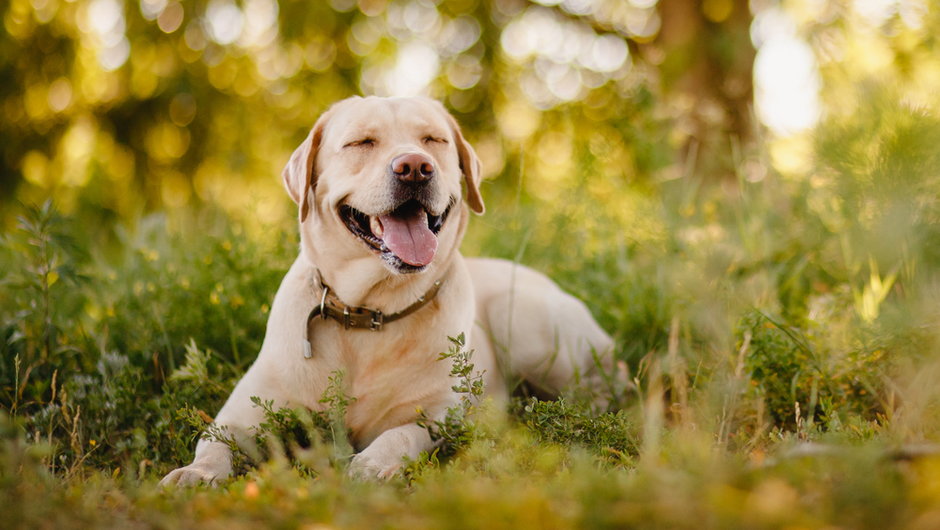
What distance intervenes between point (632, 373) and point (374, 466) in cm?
177

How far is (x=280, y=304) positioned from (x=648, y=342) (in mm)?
1897

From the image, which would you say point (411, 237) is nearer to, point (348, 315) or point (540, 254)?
point (348, 315)

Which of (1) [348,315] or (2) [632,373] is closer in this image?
(1) [348,315]

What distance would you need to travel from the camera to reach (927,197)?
257cm

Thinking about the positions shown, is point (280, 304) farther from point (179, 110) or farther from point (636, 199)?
point (179, 110)

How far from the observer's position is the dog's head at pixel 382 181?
9.02 ft

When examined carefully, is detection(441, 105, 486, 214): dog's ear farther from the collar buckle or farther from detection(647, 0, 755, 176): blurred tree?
detection(647, 0, 755, 176): blurred tree

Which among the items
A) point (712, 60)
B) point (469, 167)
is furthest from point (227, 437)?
point (712, 60)

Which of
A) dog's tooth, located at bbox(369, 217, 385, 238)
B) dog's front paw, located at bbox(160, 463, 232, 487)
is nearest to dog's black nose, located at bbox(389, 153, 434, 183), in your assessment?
dog's tooth, located at bbox(369, 217, 385, 238)

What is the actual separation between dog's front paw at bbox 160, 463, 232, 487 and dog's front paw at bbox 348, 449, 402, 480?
429 mm

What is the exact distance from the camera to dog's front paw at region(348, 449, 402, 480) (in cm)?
218

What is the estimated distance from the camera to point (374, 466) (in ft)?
7.45

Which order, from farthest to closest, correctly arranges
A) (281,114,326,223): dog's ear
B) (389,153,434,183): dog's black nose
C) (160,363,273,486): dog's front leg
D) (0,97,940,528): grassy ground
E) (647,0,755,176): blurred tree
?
1. (647,0,755,176): blurred tree
2. (281,114,326,223): dog's ear
3. (389,153,434,183): dog's black nose
4. (160,363,273,486): dog's front leg
5. (0,97,940,528): grassy ground

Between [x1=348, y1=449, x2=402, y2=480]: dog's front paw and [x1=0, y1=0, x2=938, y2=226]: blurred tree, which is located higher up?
[x1=0, y1=0, x2=938, y2=226]: blurred tree
